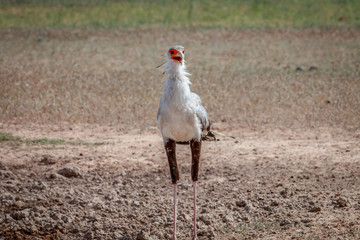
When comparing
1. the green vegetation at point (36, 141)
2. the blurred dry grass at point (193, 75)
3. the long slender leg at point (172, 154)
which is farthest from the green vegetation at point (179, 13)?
the long slender leg at point (172, 154)

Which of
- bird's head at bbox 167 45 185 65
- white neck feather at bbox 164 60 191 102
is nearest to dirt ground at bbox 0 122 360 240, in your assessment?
white neck feather at bbox 164 60 191 102

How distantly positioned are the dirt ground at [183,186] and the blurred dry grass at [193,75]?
101 cm

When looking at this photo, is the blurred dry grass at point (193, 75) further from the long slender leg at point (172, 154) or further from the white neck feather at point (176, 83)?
the white neck feather at point (176, 83)

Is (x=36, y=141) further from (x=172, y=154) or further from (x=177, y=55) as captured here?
(x=177, y=55)

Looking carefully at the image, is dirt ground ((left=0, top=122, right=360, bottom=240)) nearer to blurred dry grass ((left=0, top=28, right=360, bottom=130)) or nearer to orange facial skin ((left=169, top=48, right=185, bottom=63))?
blurred dry grass ((left=0, top=28, right=360, bottom=130))

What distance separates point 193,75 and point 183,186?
6553 mm

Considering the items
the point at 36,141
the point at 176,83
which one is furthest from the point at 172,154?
the point at 36,141

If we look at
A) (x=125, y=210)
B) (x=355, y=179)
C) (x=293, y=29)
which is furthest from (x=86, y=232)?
(x=293, y=29)

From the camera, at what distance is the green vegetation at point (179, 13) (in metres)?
21.1

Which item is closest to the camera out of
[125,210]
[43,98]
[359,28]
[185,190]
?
[125,210]

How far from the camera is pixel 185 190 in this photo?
22.7ft

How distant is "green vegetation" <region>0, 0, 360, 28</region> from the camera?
21.1 m

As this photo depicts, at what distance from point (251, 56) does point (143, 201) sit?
32.0 feet

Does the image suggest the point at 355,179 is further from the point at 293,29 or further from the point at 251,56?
the point at 293,29
